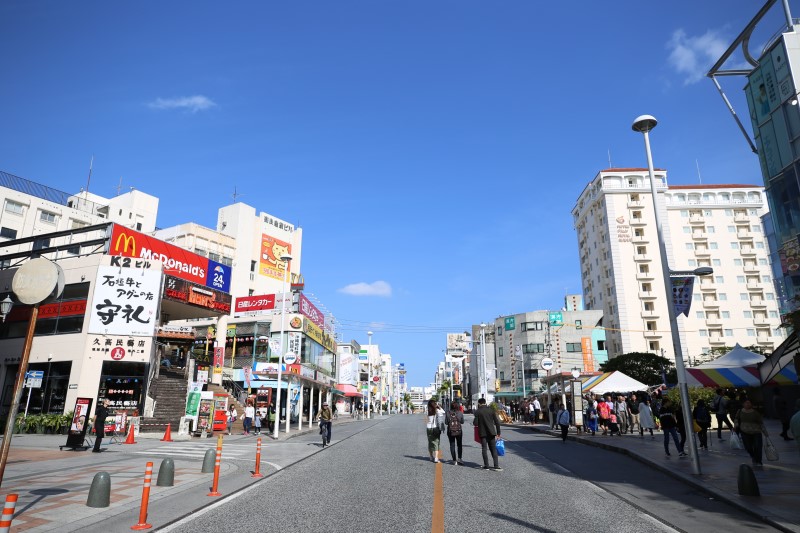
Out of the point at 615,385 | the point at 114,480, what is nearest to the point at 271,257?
the point at 615,385

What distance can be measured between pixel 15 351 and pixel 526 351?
220ft

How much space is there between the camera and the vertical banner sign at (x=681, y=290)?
13.4 m

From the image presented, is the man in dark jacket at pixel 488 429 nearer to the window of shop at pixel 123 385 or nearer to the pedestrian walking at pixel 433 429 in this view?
the pedestrian walking at pixel 433 429

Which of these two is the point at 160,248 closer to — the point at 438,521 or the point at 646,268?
the point at 438,521

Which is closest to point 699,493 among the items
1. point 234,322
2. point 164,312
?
point 164,312

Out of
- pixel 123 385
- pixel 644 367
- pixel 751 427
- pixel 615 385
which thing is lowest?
pixel 751 427

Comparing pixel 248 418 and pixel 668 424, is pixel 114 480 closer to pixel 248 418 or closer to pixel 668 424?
pixel 668 424

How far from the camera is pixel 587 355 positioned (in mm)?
75500

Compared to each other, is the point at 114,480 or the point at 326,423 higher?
the point at 326,423

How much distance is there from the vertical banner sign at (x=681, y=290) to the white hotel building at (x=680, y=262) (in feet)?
209

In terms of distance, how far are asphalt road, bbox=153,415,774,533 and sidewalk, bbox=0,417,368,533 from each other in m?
0.66

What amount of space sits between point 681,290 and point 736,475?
182 inches

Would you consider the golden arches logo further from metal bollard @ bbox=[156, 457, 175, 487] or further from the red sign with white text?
metal bollard @ bbox=[156, 457, 175, 487]

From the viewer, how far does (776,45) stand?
20.4m
